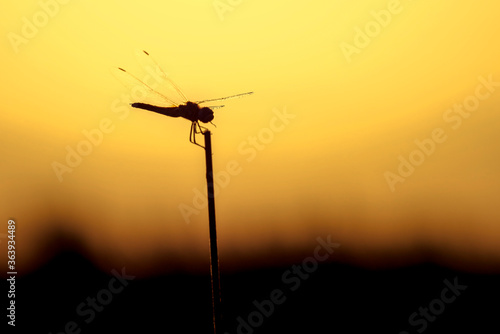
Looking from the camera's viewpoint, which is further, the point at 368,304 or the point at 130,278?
the point at 368,304

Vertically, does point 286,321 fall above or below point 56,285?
below

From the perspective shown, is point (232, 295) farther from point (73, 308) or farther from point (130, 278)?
Result: point (73, 308)

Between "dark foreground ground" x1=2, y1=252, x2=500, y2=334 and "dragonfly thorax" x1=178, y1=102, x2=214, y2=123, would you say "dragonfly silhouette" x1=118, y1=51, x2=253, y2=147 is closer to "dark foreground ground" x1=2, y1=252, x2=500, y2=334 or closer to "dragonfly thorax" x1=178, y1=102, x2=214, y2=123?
"dragonfly thorax" x1=178, y1=102, x2=214, y2=123

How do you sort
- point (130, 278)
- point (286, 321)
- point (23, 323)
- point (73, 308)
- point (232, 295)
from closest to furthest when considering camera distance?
point (23, 323)
point (73, 308)
point (130, 278)
point (286, 321)
point (232, 295)

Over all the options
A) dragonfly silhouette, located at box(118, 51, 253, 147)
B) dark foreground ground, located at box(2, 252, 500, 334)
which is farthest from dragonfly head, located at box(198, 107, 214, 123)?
dark foreground ground, located at box(2, 252, 500, 334)

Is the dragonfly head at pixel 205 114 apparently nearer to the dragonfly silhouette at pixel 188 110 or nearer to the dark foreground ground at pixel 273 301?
the dragonfly silhouette at pixel 188 110

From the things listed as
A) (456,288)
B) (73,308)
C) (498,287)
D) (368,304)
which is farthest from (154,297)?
(498,287)

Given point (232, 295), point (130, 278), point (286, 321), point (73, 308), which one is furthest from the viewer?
point (232, 295)

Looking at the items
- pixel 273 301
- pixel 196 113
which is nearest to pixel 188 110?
pixel 196 113
